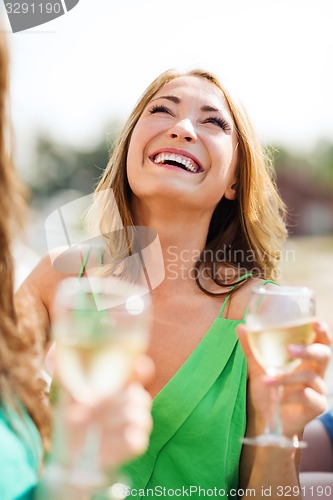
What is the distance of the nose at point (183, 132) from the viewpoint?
2.01 m

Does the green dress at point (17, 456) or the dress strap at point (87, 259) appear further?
the dress strap at point (87, 259)

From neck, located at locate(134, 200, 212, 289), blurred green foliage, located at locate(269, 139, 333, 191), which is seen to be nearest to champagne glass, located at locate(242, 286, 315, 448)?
neck, located at locate(134, 200, 212, 289)

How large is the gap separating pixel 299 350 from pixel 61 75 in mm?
10559

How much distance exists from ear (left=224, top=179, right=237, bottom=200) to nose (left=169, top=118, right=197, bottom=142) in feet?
0.99

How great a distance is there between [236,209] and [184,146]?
1.39ft

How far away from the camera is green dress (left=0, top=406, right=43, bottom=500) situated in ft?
3.68

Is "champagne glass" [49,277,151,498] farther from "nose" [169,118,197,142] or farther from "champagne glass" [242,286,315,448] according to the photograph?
"nose" [169,118,197,142]

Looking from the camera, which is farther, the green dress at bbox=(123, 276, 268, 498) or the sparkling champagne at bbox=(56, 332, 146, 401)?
the green dress at bbox=(123, 276, 268, 498)

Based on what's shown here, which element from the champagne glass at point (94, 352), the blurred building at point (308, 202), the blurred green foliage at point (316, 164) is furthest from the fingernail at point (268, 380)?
the blurred green foliage at point (316, 164)

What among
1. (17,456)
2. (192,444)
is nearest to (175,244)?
(192,444)

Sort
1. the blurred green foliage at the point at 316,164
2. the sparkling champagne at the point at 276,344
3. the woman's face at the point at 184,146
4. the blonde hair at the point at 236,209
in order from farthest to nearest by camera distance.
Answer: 1. the blurred green foliage at the point at 316,164
2. the blonde hair at the point at 236,209
3. the woman's face at the point at 184,146
4. the sparkling champagne at the point at 276,344

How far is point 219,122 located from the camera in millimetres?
2125

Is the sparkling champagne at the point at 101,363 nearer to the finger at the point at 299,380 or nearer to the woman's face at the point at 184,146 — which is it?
the finger at the point at 299,380

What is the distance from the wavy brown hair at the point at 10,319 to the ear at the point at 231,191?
1.17 meters
